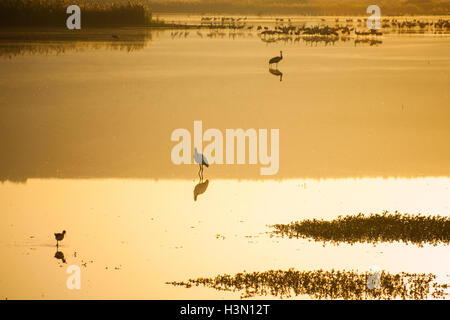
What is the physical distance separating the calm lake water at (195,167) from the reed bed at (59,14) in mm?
13905

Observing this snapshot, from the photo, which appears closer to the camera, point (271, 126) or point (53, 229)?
point (53, 229)

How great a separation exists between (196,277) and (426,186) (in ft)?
30.4

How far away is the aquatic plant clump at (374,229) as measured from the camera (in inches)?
672

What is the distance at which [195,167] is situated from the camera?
80.2 ft

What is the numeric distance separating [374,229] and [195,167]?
788 cm

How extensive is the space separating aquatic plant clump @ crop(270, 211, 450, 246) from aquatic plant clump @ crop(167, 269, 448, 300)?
206 cm

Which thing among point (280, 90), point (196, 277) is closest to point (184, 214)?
point (196, 277)

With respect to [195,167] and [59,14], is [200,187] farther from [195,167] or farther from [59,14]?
[59,14]

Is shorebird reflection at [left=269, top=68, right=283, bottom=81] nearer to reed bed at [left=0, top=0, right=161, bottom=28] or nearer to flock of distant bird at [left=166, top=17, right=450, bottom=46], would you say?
flock of distant bird at [left=166, top=17, right=450, bottom=46]

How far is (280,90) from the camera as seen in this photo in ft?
137

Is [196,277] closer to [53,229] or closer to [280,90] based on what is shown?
[53,229]

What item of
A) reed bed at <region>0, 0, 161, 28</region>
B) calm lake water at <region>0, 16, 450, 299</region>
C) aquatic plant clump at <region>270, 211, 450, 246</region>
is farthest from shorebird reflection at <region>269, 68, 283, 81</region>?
aquatic plant clump at <region>270, 211, 450, 246</region>

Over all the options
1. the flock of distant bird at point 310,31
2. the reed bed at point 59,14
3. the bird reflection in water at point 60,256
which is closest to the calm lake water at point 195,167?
the bird reflection in water at point 60,256

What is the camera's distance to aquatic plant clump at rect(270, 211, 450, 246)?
672 inches
